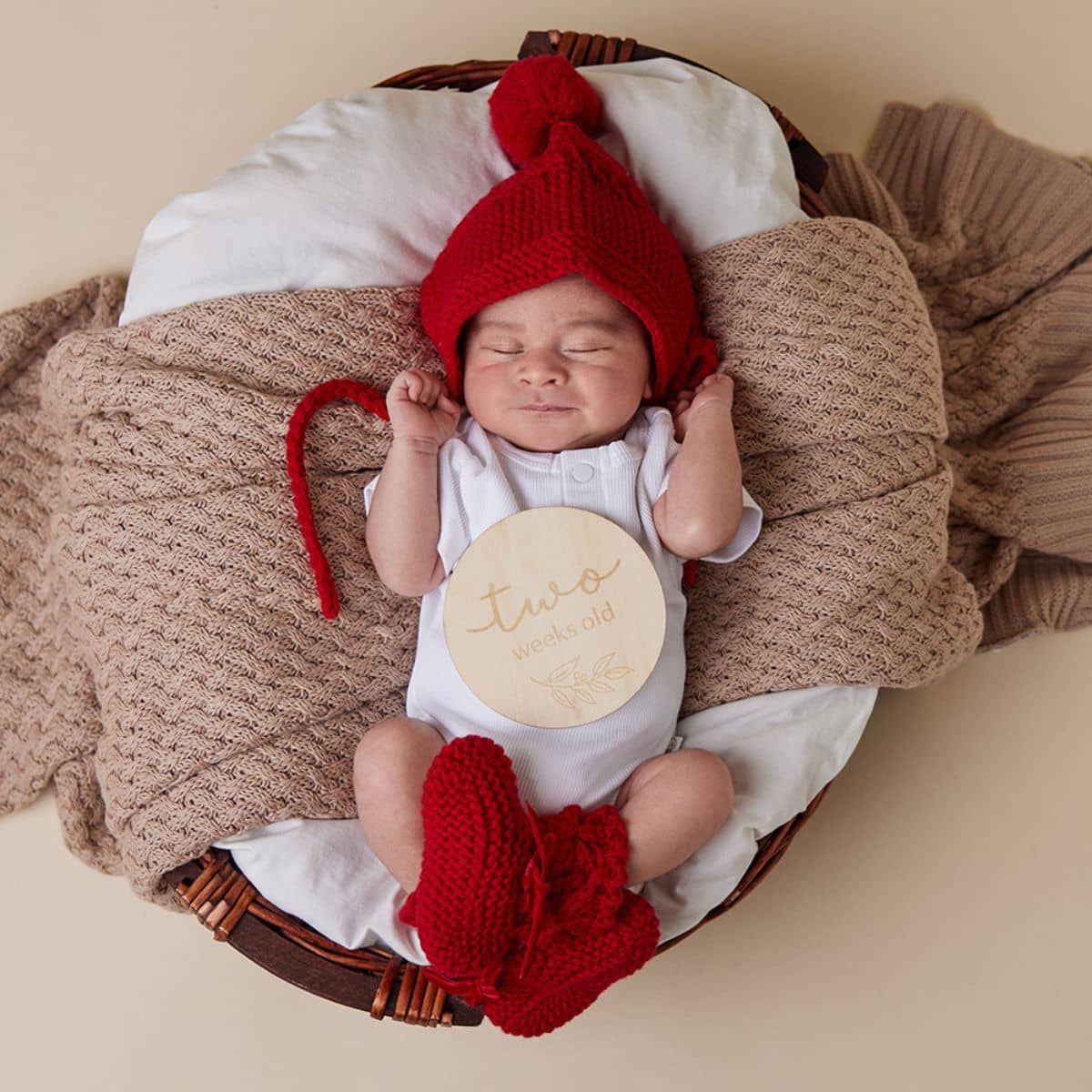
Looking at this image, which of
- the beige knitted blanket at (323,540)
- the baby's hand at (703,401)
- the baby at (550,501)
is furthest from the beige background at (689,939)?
the baby's hand at (703,401)

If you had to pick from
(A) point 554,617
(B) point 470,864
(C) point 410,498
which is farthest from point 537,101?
(B) point 470,864

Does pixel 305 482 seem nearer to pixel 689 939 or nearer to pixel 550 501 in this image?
pixel 550 501

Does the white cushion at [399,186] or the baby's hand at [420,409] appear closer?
the baby's hand at [420,409]

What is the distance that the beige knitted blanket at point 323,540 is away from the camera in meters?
1.47

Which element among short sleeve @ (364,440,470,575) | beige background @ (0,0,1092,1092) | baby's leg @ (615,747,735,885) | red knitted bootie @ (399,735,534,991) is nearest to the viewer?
red knitted bootie @ (399,735,534,991)

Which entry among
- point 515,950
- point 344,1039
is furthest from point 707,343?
point 344,1039

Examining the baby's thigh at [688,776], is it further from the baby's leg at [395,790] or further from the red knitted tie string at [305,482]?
the red knitted tie string at [305,482]

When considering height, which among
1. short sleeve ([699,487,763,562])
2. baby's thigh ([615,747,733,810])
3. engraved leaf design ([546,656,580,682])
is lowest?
baby's thigh ([615,747,733,810])

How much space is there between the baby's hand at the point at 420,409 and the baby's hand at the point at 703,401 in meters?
0.30

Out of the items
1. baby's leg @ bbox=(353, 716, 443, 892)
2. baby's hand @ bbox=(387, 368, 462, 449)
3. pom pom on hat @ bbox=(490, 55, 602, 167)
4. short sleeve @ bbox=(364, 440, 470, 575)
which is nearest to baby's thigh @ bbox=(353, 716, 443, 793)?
baby's leg @ bbox=(353, 716, 443, 892)

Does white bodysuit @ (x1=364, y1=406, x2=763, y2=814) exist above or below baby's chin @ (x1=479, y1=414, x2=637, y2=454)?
below

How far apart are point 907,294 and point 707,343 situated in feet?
0.96

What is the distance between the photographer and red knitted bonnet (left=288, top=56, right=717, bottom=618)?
55.1 inches

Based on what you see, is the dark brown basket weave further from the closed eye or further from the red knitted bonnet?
the closed eye
